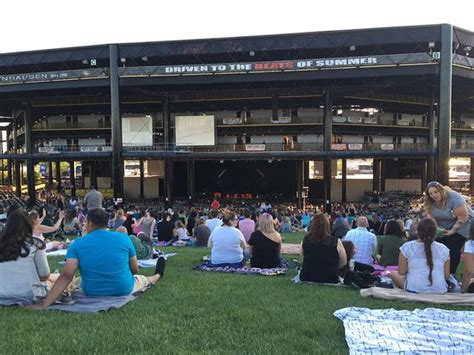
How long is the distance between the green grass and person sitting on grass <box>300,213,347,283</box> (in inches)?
12.5

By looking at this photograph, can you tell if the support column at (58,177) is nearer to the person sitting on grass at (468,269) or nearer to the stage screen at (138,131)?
the stage screen at (138,131)

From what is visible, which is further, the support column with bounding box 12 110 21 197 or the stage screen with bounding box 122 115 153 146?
the support column with bounding box 12 110 21 197

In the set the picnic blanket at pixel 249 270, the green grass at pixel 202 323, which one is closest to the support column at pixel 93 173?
the picnic blanket at pixel 249 270

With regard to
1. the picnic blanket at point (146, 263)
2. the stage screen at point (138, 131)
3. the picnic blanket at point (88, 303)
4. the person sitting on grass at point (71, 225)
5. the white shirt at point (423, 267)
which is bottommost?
the person sitting on grass at point (71, 225)

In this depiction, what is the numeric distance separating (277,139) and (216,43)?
542 inches

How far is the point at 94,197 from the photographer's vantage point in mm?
12148

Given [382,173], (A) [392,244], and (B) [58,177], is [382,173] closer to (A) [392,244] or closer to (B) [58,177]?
(B) [58,177]

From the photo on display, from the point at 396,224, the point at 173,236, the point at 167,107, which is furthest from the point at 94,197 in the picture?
the point at 167,107

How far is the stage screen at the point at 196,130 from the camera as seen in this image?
127 feet

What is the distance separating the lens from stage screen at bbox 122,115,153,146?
39.2m

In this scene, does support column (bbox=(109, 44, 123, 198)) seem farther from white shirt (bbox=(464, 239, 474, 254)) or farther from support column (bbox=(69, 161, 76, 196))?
white shirt (bbox=(464, 239, 474, 254))

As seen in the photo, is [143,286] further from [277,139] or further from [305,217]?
[277,139]

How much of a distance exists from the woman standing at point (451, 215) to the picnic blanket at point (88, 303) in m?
4.88

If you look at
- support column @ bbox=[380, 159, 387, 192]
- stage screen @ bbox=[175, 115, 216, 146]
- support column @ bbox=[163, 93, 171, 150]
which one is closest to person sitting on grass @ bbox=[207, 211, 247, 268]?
stage screen @ bbox=[175, 115, 216, 146]
